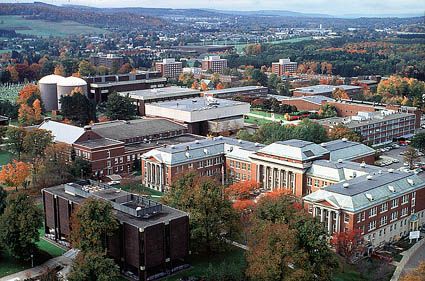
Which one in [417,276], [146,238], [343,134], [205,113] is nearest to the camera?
[417,276]

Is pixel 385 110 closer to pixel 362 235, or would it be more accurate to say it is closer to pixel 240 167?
pixel 240 167

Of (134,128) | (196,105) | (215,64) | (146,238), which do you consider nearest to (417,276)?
(146,238)

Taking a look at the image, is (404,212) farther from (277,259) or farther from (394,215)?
(277,259)

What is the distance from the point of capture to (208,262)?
33188mm

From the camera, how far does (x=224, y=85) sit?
347 feet

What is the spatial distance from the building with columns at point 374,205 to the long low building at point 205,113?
2839cm

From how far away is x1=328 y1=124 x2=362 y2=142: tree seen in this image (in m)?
56.2

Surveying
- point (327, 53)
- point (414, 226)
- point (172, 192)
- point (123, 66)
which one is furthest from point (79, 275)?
point (327, 53)

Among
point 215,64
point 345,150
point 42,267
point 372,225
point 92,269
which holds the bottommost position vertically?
point 42,267

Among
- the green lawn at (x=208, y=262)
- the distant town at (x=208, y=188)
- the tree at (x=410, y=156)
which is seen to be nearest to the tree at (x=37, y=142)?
the distant town at (x=208, y=188)

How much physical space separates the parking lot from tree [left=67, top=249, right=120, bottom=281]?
32632mm

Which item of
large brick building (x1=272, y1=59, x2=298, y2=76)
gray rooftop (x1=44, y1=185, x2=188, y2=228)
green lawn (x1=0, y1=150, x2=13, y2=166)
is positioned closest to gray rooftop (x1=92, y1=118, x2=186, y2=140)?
green lawn (x1=0, y1=150, x2=13, y2=166)

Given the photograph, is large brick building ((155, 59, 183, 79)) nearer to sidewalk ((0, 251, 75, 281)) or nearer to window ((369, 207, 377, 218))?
window ((369, 207, 377, 218))

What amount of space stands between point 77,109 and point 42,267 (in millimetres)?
39307
